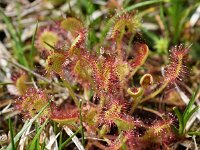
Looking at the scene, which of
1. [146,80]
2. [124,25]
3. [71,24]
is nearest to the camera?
[146,80]

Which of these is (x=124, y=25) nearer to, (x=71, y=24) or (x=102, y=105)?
(x=71, y=24)

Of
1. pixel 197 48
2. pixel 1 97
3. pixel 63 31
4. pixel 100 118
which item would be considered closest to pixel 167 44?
pixel 197 48

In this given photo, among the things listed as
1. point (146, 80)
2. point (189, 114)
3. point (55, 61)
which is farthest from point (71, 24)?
point (189, 114)

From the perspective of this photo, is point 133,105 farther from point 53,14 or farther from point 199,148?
point 53,14

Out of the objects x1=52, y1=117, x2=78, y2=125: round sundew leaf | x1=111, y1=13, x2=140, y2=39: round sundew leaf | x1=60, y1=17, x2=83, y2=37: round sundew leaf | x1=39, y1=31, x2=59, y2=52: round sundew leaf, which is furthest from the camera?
x1=39, y1=31, x2=59, y2=52: round sundew leaf

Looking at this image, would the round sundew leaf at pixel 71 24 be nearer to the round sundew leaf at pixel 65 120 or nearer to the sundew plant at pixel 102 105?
the sundew plant at pixel 102 105

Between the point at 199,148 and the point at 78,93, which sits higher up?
the point at 78,93

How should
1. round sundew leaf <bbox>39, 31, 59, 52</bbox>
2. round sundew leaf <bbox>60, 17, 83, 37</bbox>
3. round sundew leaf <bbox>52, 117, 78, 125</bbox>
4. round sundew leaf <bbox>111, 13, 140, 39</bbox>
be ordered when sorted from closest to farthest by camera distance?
round sundew leaf <bbox>52, 117, 78, 125</bbox>
round sundew leaf <bbox>111, 13, 140, 39</bbox>
round sundew leaf <bbox>60, 17, 83, 37</bbox>
round sundew leaf <bbox>39, 31, 59, 52</bbox>

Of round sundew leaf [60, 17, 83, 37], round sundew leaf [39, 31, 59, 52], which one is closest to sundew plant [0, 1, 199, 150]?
round sundew leaf [60, 17, 83, 37]

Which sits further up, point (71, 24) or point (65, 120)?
point (71, 24)

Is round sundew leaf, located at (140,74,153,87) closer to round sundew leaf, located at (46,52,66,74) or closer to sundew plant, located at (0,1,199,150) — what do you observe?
sundew plant, located at (0,1,199,150)

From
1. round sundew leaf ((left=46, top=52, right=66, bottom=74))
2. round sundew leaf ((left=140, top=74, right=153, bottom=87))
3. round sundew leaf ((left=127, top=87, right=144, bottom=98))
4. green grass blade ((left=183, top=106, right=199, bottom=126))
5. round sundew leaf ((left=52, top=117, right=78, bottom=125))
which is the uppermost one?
round sundew leaf ((left=46, top=52, right=66, bottom=74))
